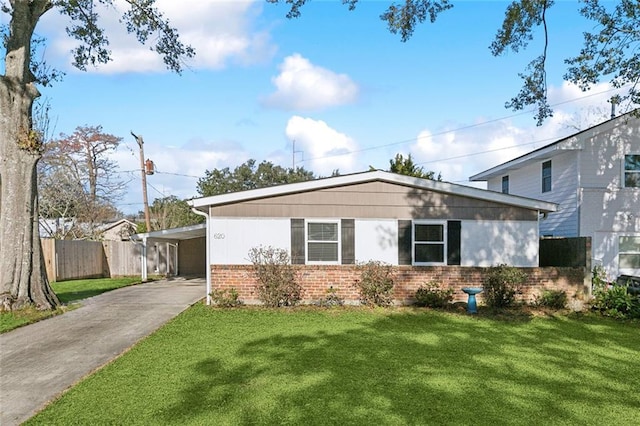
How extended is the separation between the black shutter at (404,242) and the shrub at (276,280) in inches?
112

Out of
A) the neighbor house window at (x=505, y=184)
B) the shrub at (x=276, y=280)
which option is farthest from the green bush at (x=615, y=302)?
the neighbor house window at (x=505, y=184)

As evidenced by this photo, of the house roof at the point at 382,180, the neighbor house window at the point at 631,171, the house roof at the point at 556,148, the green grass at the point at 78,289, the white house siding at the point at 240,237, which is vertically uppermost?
the house roof at the point at 556,148

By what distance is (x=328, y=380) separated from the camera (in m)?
5.41

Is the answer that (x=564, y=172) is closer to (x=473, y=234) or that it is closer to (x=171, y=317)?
(x=473, y=234)

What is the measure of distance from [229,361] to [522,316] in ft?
23.2

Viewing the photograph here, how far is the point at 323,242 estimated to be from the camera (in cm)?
1135

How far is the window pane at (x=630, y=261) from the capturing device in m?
13.6

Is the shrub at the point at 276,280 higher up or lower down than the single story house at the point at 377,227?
lower down

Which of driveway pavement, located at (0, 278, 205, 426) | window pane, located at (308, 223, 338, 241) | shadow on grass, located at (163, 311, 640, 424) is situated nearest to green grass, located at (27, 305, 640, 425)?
shadow on grass, located at (163, 311, 640, 424)

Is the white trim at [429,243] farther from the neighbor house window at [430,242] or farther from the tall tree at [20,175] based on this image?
the tall tree at [20,175]

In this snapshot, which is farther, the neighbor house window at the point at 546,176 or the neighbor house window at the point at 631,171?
the neighbor house window at the point at 546,176

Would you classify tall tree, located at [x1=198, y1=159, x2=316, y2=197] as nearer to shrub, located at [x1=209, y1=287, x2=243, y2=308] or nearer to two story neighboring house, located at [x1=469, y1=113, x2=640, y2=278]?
two story neighboring house, located at [x1=469, y1=113, x2=640, y2=278]

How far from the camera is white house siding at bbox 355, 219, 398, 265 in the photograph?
37.1 feet

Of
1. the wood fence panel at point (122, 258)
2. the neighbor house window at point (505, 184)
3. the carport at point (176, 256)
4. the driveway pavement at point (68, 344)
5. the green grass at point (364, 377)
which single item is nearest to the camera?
the green grass at point (364, 377)
